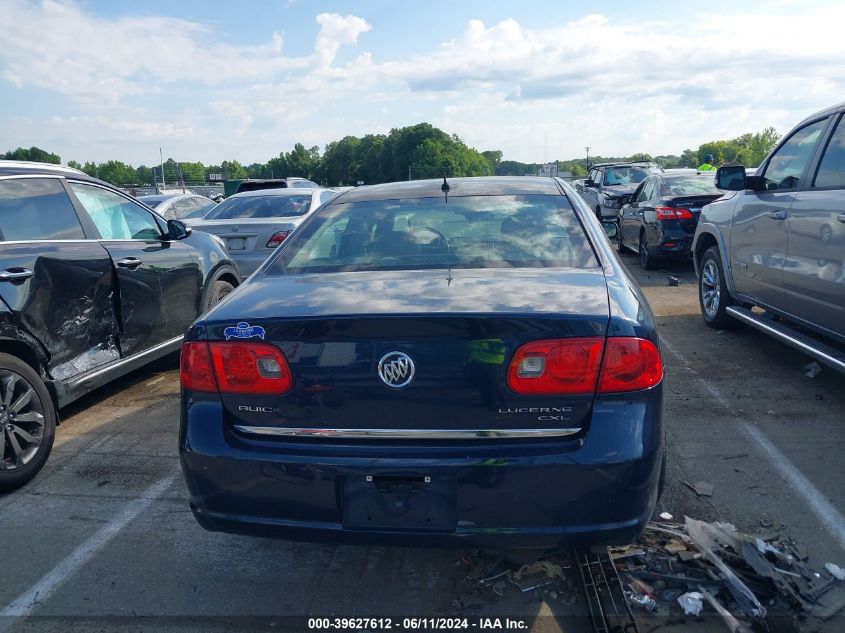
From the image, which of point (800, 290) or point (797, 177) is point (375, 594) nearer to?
point (800, 290)

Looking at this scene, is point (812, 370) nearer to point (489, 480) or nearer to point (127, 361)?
point (489, 480)

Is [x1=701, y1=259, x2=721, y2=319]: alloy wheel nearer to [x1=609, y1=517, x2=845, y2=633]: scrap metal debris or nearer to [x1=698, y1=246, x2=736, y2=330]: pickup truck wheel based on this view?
[x1=698, y1=246, x2=736, y2=330]: pickup truck wheel

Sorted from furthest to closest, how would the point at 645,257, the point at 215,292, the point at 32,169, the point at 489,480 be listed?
1. the point at 645,257
2. the point at 215,292
3. the point at 32,169
4. the point at 489,480

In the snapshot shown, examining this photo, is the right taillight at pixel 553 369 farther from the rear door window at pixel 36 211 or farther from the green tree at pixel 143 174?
the green tree at pixel 143 174

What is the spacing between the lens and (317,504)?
8.34 ft

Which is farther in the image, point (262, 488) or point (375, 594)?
point (375, 594)

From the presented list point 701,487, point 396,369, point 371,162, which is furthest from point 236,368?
point 371,162

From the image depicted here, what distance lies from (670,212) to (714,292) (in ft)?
12.3

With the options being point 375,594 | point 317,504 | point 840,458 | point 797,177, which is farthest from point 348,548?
point 797,177

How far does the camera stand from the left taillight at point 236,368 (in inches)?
101

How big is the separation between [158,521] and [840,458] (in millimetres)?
3848

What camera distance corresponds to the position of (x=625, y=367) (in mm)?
2471

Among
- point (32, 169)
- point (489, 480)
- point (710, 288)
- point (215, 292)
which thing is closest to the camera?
point (489, 480)

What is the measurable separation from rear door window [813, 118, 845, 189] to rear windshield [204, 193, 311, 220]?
6.58 metres
